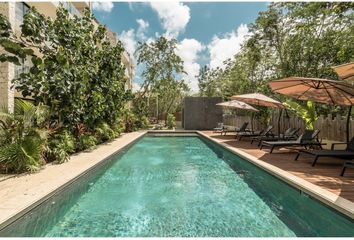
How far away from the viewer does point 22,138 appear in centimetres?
811

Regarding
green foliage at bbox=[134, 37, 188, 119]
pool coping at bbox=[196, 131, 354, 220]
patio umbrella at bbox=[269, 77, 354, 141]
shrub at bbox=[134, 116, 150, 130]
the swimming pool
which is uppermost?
green foliage at bbox=[134, 37, 188, 119]

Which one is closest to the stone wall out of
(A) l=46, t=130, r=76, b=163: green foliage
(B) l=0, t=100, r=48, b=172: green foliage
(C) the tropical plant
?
(C) the tropical plant

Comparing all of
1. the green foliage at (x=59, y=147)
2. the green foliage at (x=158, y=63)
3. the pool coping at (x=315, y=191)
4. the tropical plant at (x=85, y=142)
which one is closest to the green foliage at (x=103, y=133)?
the tropical plant at (x=85, y=142)

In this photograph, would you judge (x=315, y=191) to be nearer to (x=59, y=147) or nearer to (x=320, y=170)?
(x=320, y=170)

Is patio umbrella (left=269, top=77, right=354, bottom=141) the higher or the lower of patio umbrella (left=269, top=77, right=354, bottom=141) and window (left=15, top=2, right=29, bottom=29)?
the lower

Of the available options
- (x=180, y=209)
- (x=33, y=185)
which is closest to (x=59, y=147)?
(x=33, y=185)

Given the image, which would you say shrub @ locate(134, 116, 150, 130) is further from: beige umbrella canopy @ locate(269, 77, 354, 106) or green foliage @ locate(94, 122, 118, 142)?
beige umbrella canopy @ locate(269, 77, 354, 106)

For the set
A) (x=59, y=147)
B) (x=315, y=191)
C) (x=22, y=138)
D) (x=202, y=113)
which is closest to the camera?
(x=315, y=191)

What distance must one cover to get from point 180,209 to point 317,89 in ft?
23.5

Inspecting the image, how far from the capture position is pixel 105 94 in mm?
15422

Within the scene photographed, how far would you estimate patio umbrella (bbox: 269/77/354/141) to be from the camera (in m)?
8.99

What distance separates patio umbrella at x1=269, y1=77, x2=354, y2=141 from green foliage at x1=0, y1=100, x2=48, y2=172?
782 centimetres

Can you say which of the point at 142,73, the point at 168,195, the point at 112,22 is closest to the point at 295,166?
the point at 168,195

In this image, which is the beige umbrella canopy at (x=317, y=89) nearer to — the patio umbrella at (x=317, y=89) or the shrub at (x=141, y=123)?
the patio umbrella at (x=317, y=89)
